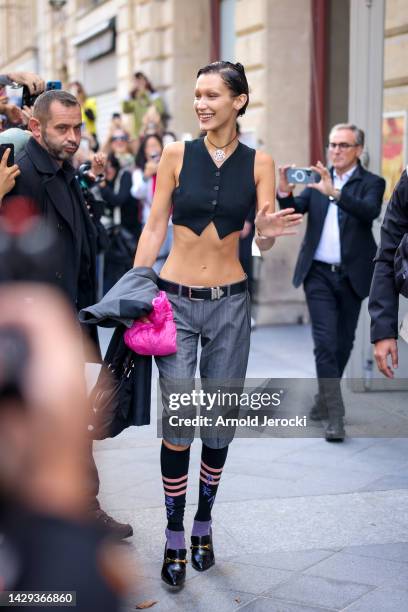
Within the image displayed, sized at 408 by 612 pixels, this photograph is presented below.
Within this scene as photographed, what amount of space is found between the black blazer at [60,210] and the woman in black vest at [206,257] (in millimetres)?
340

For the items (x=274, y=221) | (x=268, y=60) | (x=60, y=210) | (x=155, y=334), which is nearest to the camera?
(x=155, y=334)

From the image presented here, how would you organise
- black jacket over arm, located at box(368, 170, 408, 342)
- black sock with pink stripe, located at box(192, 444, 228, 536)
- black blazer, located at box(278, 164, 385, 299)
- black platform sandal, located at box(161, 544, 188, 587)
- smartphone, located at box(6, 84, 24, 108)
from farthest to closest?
1. black blazer, located at box(278, 164, 385, 299)
2. smartphone, located at box(6, 84, 24, 108)
3. black sock with pink stripe, located at box(192, 444, 228, 536)
4. black platform sandal, located at box(161, 544, 188, 587)
5. black jacket over arm, located at box(368, 170, 408, 342)

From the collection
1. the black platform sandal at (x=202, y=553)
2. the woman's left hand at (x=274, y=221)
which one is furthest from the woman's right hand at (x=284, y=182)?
the black platform sandal at (x=202, y=553)

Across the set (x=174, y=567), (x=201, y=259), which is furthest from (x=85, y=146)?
(x=174, y=567)

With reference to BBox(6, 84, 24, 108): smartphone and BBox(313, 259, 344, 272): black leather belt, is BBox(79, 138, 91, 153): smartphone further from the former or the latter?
BBox(6, 84, 24, 108): smartphone

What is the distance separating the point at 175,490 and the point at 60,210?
126 cm

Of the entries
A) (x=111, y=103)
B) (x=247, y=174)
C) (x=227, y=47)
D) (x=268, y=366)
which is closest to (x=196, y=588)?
(x=247, y=174)

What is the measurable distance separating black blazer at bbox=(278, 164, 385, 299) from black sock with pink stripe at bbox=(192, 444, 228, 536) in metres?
2.48

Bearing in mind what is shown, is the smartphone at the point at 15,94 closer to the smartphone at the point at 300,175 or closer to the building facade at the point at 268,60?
the smartphone at the point at 300,175

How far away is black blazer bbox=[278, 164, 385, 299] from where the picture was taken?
21.4ft

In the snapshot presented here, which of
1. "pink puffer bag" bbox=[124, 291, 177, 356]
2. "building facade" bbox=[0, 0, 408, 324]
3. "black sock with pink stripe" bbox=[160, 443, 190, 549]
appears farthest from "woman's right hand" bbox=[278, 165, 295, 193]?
"black sock with pink stripe" bbox=[160, 443, 190, 549]

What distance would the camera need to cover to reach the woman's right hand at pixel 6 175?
416 centimetres

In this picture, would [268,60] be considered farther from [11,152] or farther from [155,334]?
[155,334]

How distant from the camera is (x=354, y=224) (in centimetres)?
662
